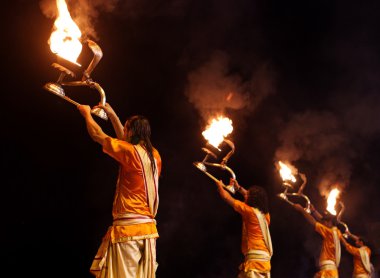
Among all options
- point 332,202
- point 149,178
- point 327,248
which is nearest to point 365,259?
point 332,202

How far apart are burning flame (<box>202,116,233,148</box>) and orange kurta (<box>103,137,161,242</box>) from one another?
2.33 metres

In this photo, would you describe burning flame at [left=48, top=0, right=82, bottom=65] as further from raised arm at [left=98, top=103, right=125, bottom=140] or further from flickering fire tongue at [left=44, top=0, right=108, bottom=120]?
raised arm at [left=98, top=103, right=125, bottom=140]

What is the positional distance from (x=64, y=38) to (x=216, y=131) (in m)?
2.62

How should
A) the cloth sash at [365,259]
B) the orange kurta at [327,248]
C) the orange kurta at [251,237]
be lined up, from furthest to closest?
the cloth sash at [365,259] → the orange kurta at [327,248] → the orange kurta at [251,237]

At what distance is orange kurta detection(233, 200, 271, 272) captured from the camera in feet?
16.2

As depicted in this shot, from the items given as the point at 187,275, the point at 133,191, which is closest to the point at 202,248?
the point at 187,275

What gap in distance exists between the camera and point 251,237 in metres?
5.07

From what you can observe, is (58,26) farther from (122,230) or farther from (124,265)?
(124,265)

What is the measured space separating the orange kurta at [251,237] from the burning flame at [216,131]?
0.79 m

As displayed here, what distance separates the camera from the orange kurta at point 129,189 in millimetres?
3170

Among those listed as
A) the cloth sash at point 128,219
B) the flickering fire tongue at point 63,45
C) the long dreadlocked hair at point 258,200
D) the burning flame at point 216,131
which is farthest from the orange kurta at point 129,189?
the burning flame at point 216,131

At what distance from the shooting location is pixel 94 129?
3.21 m

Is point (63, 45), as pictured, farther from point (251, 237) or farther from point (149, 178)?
point (251, 237)

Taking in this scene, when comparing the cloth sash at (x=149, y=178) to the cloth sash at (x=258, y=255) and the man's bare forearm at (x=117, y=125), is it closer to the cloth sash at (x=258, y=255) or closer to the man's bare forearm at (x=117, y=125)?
the man's bare forearm at (x=117, y=125)
